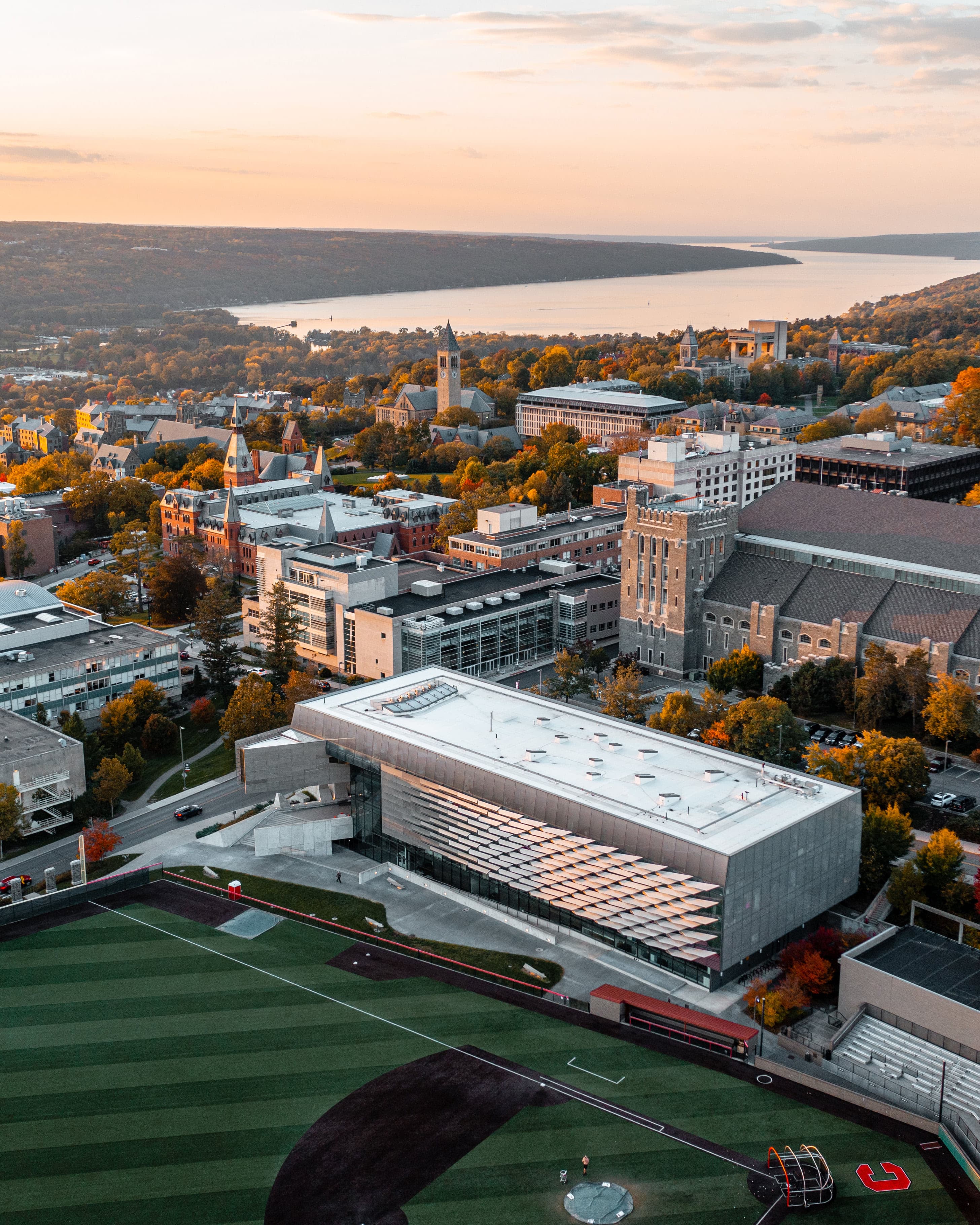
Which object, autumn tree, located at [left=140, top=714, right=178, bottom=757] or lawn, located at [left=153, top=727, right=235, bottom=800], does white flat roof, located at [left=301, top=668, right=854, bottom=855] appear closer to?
lawn, located at [left=153, top=727, right=235, bottom=800]

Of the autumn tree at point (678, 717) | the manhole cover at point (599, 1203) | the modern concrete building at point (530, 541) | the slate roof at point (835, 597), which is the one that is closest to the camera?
the manhole cover at point (599, 1203)

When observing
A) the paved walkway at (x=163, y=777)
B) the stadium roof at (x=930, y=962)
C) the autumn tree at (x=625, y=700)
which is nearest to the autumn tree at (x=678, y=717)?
the autumn tree at (x=625, y=700)

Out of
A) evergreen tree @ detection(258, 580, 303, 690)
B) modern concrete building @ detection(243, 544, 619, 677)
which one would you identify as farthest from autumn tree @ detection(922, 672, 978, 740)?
evergreen tree @ detection(258, 580, 303, 690)

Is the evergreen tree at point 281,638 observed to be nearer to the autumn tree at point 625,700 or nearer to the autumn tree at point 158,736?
the autumn tree at point 158,736

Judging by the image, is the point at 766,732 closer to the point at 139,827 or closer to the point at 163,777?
the point at 139,827

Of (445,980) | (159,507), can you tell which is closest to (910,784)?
(445,980)
